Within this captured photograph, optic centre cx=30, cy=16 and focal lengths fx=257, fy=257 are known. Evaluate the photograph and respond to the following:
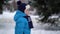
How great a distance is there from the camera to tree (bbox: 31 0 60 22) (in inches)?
585

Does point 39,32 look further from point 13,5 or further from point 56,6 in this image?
point 13,5

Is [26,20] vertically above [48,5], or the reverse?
[48,5]

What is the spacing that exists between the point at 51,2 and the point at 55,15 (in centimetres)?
81

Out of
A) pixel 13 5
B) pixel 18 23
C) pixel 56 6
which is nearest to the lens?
pixel 18 23

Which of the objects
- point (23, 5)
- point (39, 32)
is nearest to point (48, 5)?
point (39, 32)

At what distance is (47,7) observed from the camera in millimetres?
15094

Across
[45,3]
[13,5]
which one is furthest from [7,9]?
[45,3]

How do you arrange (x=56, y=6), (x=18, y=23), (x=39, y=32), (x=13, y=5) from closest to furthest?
1. (x=18, y=23)
2. (x=39, y=32)
3. (x=56, y=6)
4. (x=13, y=5)

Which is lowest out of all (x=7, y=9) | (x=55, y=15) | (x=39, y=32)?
(x=39, y=32)

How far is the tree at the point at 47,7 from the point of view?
585 inches

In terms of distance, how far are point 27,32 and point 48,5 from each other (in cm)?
841

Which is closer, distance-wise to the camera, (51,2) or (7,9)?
(51,2)

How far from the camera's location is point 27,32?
6.82 metres

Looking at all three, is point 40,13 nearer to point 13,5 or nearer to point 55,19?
point 55,19
